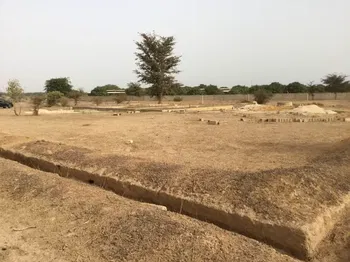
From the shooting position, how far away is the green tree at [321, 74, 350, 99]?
55.5 metres

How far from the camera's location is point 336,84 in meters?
56.1

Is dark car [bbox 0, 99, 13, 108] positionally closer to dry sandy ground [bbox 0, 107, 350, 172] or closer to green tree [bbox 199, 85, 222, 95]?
dry sandy ground [bbox 0, 107, 350, 172]

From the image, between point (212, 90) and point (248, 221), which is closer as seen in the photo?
point (248, 221)

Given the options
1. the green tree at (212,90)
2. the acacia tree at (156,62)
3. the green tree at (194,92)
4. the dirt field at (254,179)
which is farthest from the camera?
the green tree at (212,90)

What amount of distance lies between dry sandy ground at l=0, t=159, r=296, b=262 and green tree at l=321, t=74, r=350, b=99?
56443 millimetres

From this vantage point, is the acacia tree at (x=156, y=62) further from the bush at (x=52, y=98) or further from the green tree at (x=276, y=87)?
the green tree at (x=276, y=87)

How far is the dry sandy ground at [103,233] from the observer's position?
3.81 meters

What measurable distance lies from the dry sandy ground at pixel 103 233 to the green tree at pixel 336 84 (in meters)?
56.4

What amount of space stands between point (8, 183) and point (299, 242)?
5124 mm

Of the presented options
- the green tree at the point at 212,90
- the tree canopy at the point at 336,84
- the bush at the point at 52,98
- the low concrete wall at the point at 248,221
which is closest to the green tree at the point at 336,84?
the tree canopy at the point at 336,84

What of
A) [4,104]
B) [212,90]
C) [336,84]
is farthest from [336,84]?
[4,104]

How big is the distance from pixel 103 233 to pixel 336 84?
5791 centimetres

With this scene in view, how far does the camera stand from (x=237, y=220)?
14.6 feet

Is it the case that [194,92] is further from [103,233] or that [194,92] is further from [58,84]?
[103,233]
